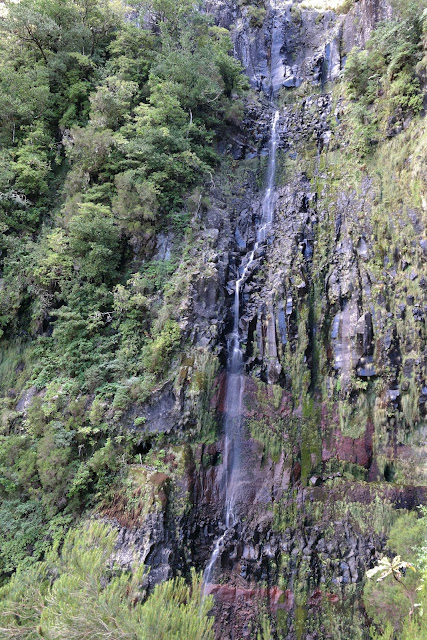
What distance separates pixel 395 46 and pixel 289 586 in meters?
15.3

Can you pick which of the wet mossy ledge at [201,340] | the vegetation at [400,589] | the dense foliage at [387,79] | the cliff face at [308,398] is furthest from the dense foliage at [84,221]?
the vegetation at [400,589]

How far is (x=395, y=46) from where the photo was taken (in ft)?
39.3

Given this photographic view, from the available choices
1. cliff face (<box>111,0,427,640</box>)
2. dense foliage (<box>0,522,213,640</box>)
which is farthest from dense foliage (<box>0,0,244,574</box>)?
dense foliage (<box>0,522,213,640</box>)

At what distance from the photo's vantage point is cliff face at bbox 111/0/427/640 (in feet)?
27.9

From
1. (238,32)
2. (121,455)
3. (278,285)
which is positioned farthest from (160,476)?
(238,32)

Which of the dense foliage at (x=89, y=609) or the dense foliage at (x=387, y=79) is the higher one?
the dense foliage at (x=387, y=79)

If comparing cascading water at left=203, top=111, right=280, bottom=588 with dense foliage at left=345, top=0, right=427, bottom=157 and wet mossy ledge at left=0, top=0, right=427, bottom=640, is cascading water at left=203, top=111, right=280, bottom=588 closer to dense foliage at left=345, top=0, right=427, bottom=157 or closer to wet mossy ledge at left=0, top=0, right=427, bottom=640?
wet mossy ledge at left=0, top=0, right=427, bottom=640

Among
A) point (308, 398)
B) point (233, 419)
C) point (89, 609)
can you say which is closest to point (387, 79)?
point (308, 398)

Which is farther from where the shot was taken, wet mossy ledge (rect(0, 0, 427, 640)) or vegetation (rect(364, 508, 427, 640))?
wet mossy ledge (rect(0, 0, 427, 640))

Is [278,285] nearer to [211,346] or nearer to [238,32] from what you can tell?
[211,346]

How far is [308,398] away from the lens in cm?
1052

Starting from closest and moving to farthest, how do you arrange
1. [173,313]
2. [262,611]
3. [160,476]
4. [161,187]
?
[262,611] → [160,476] → [173,313] → [161,187]

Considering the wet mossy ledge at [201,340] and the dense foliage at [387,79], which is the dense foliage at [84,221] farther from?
the dense foliage at [387,79]

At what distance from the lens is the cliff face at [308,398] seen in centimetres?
850
